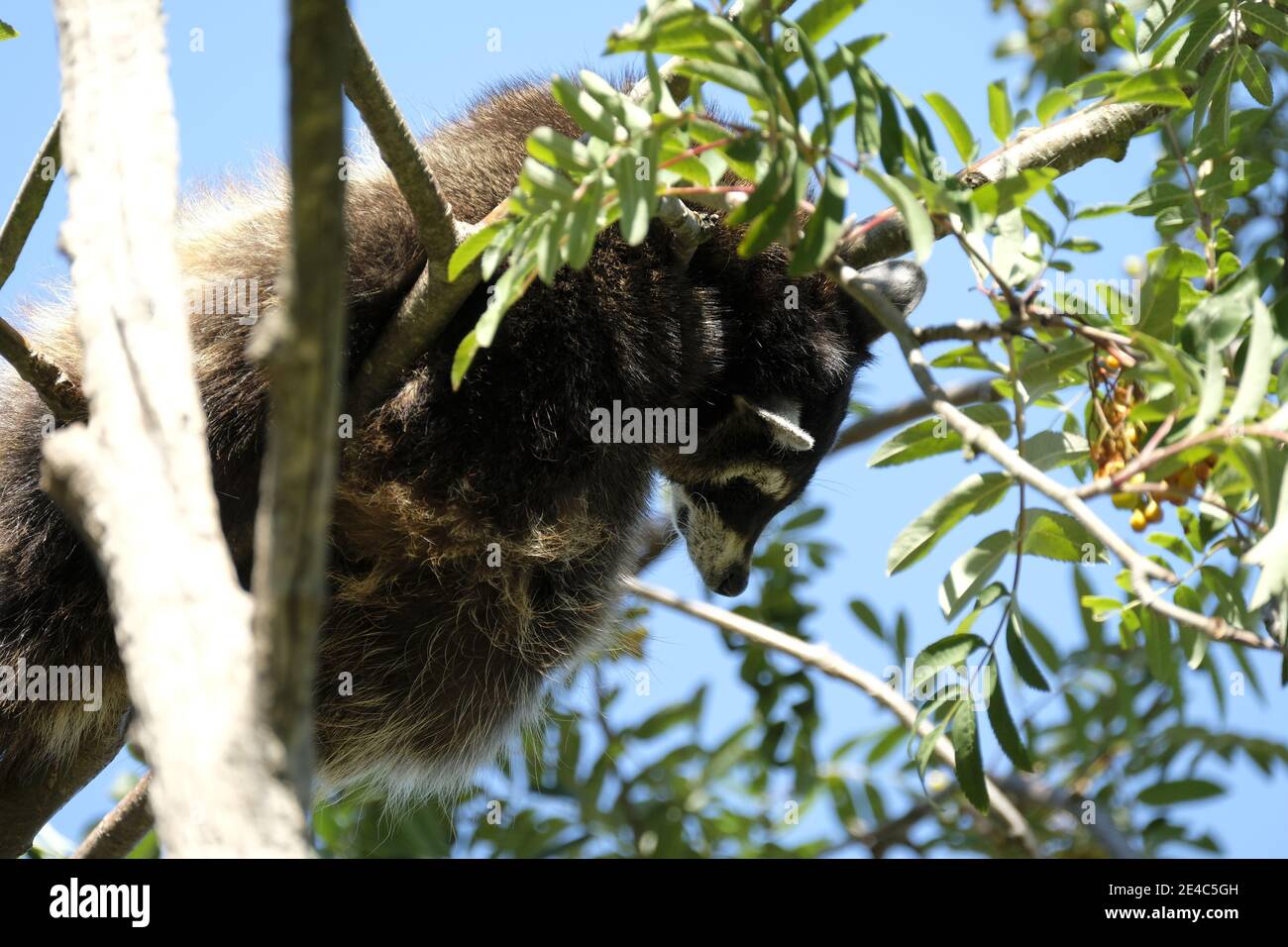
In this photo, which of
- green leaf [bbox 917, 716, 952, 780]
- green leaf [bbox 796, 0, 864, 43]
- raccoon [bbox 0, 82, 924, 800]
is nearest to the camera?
green leaf [bbox 796, 0, 864, 43]

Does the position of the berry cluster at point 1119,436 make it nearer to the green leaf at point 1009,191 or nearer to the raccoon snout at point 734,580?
the green leaf at point 1009,191

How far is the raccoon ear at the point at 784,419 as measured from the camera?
4.10 meters

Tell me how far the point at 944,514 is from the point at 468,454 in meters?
1.31

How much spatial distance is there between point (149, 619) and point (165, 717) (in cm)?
12

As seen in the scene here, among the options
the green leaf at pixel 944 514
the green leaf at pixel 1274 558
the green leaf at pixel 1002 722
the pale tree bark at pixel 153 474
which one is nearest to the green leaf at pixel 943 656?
the green leaf at pixel 1002 722

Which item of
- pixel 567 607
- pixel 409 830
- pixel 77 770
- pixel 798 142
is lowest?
pixel 409 830

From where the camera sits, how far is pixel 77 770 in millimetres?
4027

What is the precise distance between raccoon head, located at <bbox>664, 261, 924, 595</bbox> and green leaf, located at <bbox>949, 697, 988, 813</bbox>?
132cm

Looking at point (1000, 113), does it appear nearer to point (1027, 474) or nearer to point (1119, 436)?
point (1119, 436)

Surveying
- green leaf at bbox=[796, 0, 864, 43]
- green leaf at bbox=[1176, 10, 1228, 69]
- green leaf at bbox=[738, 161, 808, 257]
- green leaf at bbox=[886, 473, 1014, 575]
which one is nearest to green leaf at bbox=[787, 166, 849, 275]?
green leaf at bbox=[738, 161, 808, 257]

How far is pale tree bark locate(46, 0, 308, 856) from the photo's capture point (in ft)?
4.53

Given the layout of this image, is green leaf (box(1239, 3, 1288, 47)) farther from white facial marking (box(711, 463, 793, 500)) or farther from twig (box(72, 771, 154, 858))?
twig (box(72, 771, 154, 858))

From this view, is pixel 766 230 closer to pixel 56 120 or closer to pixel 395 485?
pixel 395 485
